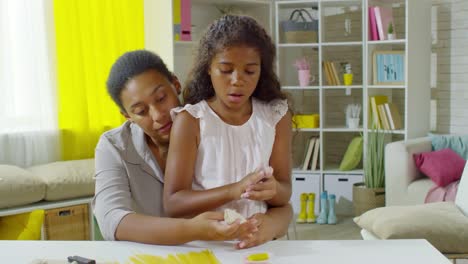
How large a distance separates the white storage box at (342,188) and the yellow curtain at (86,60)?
1.74m

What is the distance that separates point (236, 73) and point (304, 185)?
139 inches

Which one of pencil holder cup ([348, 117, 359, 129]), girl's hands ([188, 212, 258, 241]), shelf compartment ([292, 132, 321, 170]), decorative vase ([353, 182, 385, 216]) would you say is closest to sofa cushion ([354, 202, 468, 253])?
girl's hands ([188, 212, 258, 241])

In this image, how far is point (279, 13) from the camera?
5.09 m

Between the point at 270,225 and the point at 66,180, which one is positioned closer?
the point at 270,225

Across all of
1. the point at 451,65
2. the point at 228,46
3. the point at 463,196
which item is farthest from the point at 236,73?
the point at 451,65

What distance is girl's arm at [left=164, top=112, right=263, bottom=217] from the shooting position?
139 centimetres

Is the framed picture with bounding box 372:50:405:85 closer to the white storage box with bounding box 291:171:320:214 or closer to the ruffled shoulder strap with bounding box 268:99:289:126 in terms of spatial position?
the white storage box with bounding box 291:171:320:214

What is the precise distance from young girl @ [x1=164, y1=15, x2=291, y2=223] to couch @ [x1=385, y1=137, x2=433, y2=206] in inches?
103

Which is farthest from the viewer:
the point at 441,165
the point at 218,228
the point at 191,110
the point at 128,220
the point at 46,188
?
the point at 441,165

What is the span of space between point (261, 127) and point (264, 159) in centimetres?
8

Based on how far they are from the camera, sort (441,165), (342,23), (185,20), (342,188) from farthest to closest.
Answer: (342,23), (342,188), (185,20), (441,165)

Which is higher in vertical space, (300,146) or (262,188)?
(262,188)

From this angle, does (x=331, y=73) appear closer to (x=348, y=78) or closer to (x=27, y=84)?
(x=348, y=78)

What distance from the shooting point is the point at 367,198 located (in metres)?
4.40
